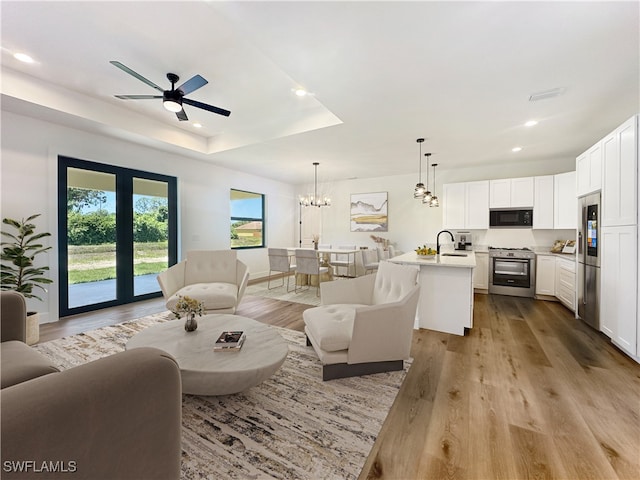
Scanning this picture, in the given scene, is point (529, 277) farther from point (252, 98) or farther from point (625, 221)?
point (252, 98)

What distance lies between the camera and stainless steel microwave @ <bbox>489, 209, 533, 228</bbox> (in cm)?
505

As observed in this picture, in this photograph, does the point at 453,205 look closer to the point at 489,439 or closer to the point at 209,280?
the point at 489,439

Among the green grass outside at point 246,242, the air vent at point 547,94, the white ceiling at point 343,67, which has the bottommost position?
the green grass outside at point 246,242

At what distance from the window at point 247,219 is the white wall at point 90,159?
236 mm

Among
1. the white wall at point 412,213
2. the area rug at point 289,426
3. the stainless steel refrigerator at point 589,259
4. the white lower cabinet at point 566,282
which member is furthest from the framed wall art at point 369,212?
the area rug at point 289,426

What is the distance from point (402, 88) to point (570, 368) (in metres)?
3.08

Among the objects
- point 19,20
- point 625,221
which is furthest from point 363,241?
point 19,20

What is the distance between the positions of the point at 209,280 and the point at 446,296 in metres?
3.34

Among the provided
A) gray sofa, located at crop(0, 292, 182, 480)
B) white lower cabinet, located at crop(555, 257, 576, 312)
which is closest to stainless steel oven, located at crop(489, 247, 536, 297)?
white lower cabinet, located at crop(555, 257, 576, 312)

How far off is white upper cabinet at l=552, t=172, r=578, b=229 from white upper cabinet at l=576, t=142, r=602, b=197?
1150 mm

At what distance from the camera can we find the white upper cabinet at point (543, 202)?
487 centimetres

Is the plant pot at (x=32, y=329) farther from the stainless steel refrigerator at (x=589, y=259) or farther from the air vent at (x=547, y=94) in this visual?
the stainless steel refrigerator at (x=589, y=259)

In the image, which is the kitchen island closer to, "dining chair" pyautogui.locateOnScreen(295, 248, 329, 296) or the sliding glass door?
"dining chair" pyautogui.locateOnScreen(295, 248, 329, 296)

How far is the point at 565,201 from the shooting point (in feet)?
15.4
